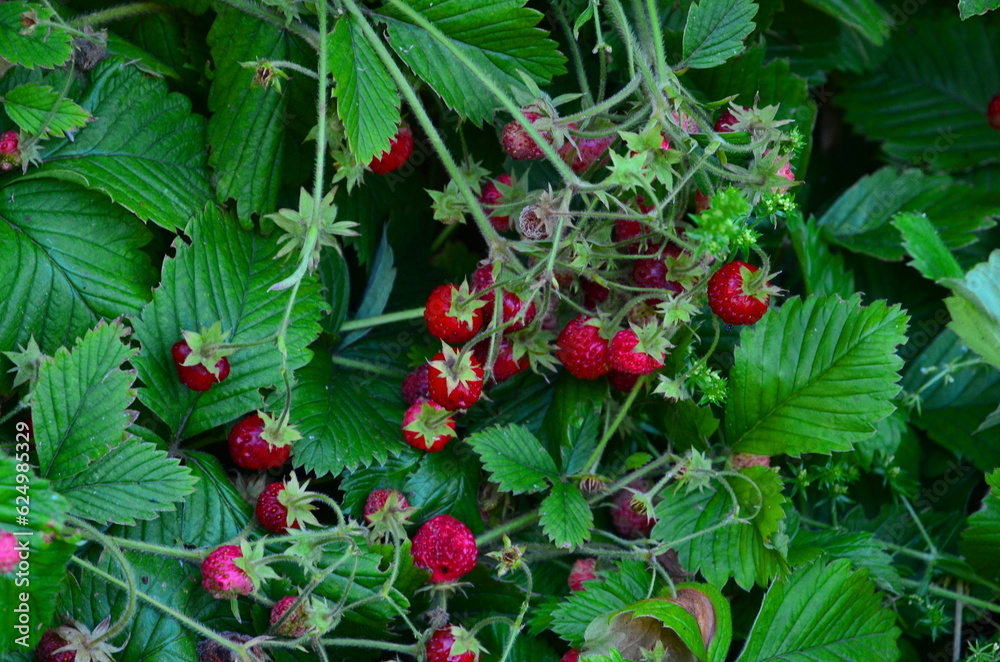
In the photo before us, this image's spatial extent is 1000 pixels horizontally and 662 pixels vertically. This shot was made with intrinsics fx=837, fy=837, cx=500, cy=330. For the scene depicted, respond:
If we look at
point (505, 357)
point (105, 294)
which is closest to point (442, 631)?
point (505, 357)

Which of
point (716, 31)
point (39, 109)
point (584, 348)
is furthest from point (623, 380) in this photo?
point (39, 109)

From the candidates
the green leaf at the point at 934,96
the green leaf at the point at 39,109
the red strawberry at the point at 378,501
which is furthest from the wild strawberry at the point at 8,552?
the green leaf at the point at 934,96

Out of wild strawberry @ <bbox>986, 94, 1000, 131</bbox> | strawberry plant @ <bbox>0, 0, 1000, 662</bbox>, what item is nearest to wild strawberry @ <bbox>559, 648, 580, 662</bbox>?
strawberry plant @ <bbox>0, 0, 1000, 662</bbox>

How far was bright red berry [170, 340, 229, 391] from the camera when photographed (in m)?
1.00

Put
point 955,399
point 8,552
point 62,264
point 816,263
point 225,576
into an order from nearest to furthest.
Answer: point 8,552
point 225,576
point 62,264
point 816,263
point 955,399

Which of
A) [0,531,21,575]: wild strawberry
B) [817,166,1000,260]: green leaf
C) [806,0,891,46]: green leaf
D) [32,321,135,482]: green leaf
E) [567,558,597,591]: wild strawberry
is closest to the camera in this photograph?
[0,531,21,575]: wild strawberry

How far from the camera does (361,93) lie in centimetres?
100

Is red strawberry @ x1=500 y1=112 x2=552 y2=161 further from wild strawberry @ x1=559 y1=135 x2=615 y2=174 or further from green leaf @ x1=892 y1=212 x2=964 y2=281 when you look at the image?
green leaf @ x1=892 y1=212 x2=964 y2=281

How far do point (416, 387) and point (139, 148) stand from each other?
47 cm

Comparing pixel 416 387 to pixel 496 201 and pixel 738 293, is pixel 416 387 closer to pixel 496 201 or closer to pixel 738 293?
pixel 496 201

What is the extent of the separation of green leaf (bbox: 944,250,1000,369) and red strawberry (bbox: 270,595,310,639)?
90 centimetres

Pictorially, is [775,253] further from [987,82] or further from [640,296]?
[987,82]

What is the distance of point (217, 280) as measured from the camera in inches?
41.8

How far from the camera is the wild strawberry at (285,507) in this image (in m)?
0.94
